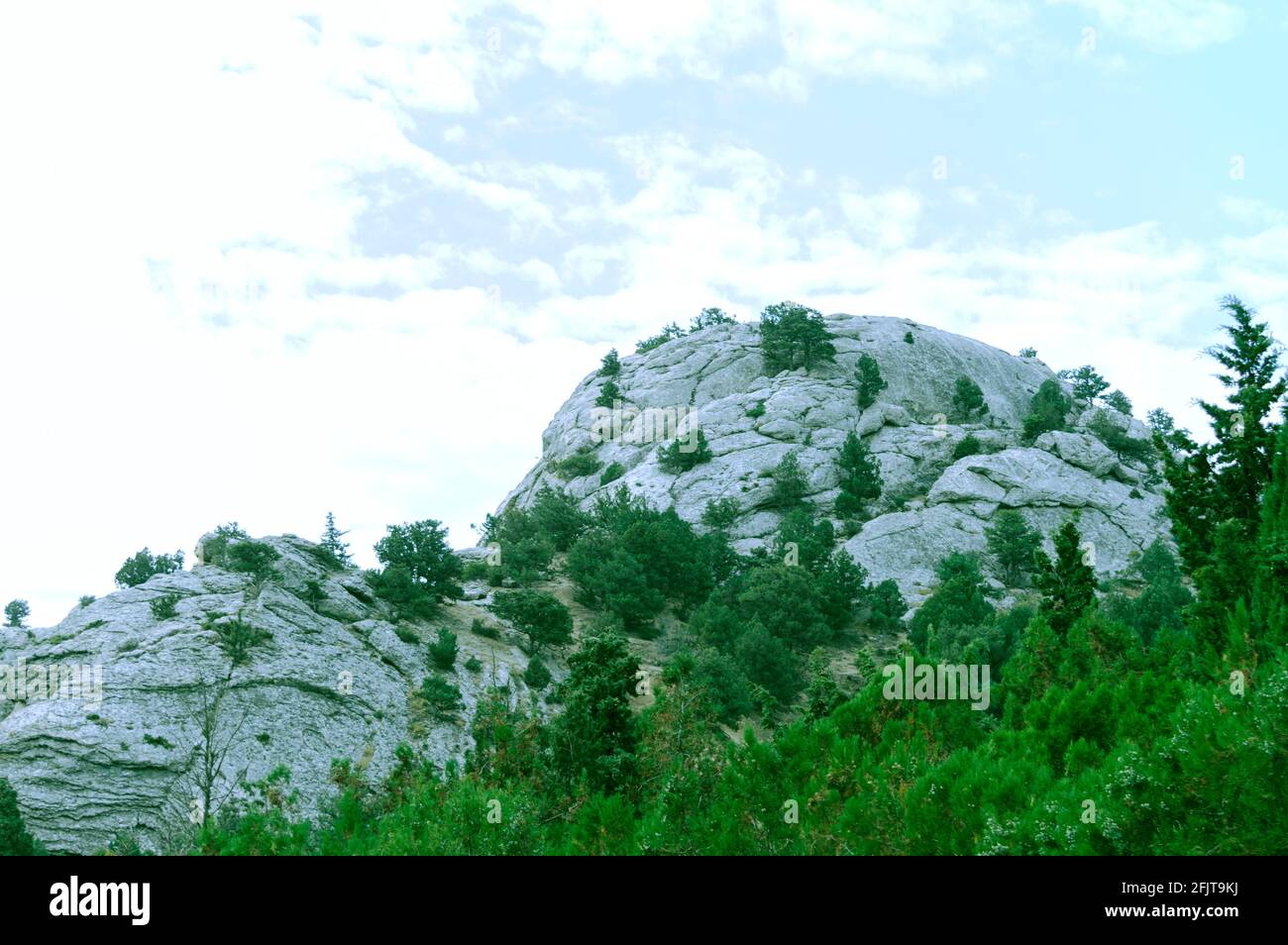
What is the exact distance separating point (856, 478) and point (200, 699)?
54.7m

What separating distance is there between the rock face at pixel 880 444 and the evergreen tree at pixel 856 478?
109 cm

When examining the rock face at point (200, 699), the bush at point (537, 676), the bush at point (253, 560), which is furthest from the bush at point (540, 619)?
the bush at point (253, 560)

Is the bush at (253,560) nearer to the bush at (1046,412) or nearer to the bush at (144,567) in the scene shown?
the bush at (144,567)

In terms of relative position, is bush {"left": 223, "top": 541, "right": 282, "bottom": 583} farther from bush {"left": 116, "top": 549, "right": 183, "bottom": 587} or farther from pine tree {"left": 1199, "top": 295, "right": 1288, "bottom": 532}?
pine tree {"left": 1199, "top": 295, "right": 1288, "bottom": 532}

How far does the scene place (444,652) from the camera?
137ft

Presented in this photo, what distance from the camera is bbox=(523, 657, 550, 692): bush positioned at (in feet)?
140

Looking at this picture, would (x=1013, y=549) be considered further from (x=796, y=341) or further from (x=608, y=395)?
(x=608, y=395)

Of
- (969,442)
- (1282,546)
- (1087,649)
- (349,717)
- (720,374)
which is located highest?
(720,374)

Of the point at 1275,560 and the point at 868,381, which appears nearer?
the point at 1275,560

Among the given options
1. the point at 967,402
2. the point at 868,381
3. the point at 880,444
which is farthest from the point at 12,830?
the point at 967,402

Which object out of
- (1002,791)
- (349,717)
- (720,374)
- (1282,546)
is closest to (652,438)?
(720,374)
